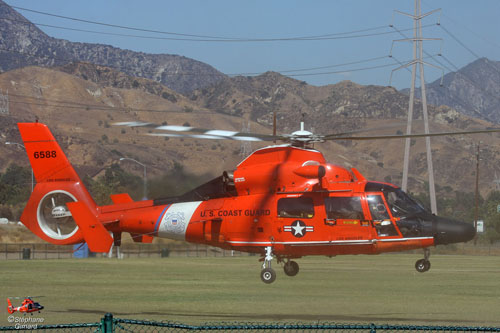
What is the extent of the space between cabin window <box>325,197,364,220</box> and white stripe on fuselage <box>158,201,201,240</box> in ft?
15.3

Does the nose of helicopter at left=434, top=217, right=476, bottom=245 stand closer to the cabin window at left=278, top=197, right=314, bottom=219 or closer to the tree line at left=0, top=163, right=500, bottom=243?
the cabin window at left=278, top=197, right=314, bottom=219

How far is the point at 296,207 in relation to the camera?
24.9 m

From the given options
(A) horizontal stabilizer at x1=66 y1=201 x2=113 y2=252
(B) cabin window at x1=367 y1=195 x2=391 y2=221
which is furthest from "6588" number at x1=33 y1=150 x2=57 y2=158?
(B) cabin window at x1=367 y1=195 x2=391 y2=221

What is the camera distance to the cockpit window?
80.4 feet

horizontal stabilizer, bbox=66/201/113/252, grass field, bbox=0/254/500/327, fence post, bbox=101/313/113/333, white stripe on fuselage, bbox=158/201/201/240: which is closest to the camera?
fence post, bbox=101/313/113/333

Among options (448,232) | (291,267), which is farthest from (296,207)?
(448,232)

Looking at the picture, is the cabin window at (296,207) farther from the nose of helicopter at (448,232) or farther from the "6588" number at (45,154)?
the "6588" number at (45,154)

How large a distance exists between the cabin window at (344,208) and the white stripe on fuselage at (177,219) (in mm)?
4650

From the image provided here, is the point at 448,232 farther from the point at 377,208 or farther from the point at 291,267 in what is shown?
the point at 291,267

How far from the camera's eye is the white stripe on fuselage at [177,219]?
26859 mm

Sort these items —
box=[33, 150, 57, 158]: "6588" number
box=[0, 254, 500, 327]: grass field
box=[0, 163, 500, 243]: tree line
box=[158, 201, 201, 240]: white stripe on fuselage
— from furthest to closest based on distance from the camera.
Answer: box=[0, 163, 500, 243]: tree line, box=[0, 254, 500, 327]: grass field, box=[33, 150, 57, 158]: "6588" number, box=[158, 201, 201, 240]: white stripe on fuselage

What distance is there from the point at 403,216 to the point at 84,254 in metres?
58.6

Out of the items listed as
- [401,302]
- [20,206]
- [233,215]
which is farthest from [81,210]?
[20,206]

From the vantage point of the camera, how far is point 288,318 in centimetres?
2723
